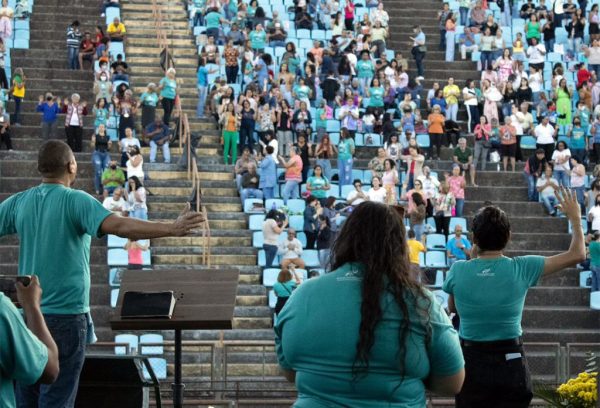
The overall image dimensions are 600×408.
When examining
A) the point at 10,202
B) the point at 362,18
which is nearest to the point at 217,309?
the point at 10,202

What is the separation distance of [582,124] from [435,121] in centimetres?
307

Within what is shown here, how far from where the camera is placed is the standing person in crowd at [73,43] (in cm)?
2753

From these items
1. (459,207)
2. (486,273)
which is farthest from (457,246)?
(486,273)

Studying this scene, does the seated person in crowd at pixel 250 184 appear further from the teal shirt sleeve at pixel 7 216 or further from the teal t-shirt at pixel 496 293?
the teal shirt sleeve at pixel 7 216

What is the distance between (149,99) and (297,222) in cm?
426

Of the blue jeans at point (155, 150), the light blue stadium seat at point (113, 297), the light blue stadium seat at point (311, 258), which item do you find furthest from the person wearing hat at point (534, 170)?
the light blue stadium seat at point (113, 297)

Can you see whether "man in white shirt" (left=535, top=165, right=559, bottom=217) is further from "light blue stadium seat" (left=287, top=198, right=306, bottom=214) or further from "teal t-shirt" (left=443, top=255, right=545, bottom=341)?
"teal t-shirt" (left=443, top=255, right=545, bottom=341)

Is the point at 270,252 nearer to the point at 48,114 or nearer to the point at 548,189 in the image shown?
the point at 48,114

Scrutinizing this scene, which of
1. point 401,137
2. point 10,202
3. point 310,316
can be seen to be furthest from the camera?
point 401,137

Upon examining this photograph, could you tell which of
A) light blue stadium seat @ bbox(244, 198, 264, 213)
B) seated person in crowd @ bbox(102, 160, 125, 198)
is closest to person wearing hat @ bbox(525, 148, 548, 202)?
light blue stadium seat @ bbox(244, 198, 264, 213)

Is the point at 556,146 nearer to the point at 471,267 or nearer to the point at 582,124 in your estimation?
the point at 582,124

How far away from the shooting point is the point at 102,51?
89.9 feet

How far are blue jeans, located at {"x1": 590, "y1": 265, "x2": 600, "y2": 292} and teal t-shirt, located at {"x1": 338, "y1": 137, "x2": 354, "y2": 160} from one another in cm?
470

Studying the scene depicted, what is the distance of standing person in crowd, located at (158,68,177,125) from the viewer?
85.0 ft
